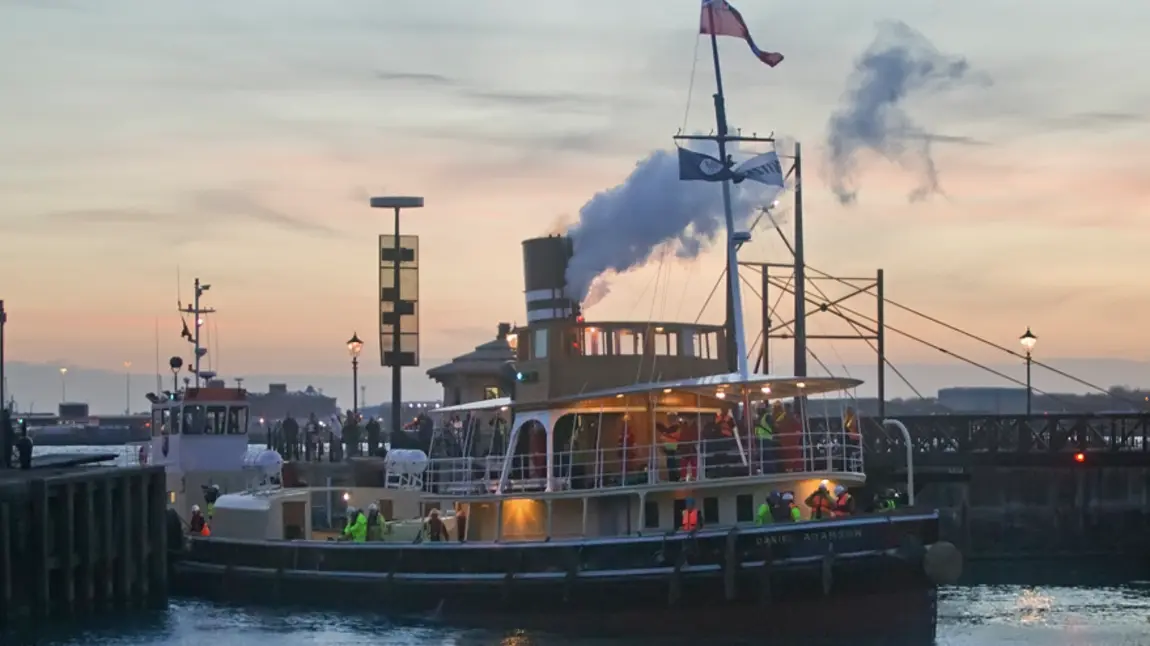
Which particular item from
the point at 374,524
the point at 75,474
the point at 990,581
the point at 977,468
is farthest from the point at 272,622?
the point at 977,468

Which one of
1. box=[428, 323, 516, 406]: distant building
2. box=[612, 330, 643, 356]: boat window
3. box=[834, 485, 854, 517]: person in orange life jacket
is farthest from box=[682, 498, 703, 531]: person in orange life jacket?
box=[428, 323, 516, 406]: distant building

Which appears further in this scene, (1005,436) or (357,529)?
(1005,436)

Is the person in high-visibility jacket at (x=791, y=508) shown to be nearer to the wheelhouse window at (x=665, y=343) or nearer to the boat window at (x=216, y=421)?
the wheelhouse window at (x=665, y=343)

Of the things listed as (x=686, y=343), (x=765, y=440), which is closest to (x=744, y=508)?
(x=765, y=440)

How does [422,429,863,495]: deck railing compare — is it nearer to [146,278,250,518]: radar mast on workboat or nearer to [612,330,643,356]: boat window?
[612,330,643,356]: boat window

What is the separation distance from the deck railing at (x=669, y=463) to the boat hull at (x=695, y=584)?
1525 millimetres

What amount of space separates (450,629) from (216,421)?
17216mm

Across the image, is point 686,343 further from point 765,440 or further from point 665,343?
point 765,440

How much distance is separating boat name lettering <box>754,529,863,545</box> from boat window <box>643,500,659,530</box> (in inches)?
113

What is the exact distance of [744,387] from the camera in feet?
106

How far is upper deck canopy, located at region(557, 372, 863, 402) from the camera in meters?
31.5

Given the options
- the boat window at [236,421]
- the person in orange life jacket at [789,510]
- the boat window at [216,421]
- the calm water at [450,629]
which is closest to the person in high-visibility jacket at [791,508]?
the person in orange life jacket at [789,510]

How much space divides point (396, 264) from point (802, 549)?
22.5m

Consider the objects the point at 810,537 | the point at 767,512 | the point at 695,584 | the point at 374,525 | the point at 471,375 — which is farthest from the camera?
the point at 471,375
